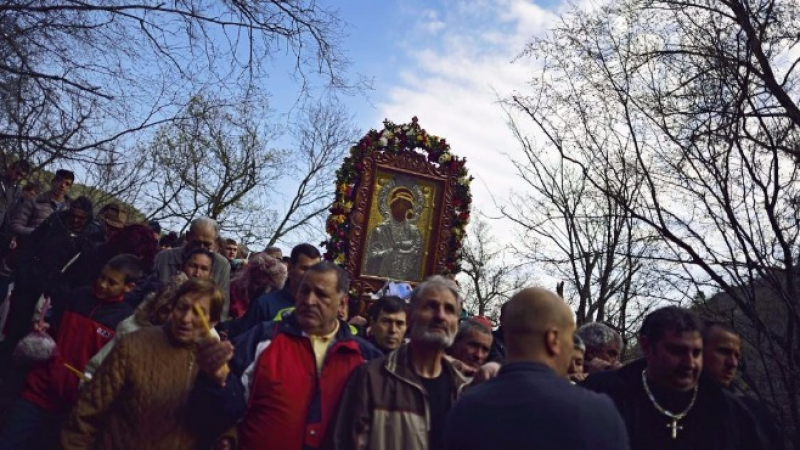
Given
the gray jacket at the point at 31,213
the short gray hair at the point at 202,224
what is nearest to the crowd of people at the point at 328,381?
the short gray hair at the point at 202,224

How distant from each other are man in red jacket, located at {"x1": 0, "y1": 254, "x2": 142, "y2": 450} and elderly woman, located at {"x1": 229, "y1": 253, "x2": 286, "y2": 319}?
6.91ft

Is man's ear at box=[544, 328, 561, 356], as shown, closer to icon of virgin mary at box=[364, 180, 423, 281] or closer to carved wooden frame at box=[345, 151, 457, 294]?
carved wooden frame at box=[345, 151, 457, 294]

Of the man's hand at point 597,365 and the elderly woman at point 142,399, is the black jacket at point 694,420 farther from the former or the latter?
the elderly woman at point 142,399

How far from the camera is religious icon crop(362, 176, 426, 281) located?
11.8 metres

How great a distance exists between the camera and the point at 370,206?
38.9ft

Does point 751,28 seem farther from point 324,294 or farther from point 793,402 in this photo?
point 324,294

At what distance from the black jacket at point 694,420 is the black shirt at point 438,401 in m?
0.78

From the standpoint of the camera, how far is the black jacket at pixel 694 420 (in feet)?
12.3

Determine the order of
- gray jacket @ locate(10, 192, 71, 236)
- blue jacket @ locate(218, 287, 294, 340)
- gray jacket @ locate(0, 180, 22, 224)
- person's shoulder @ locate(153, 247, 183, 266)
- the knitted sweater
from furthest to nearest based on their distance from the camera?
gray jacket @ locate(0, 180, 22, 224), gray jacket @ locate(10, 192, 71, 236), person's shoulder @ locate(153, 247, 183, 266), blue jacket @ locate(218, 287, 294, 340), the knitted sweater

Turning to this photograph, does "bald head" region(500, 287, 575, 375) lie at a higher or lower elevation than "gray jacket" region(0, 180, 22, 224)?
lower

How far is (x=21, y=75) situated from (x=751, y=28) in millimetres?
6392

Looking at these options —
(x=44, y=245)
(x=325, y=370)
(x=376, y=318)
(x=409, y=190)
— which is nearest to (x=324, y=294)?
(x=325, y=370)

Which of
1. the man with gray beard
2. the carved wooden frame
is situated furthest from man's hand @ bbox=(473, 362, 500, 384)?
the carved wooden frame

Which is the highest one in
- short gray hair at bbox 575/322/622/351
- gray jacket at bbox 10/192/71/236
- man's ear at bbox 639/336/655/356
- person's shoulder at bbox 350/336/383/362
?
gray jacket at bbox 10/192/71/236
